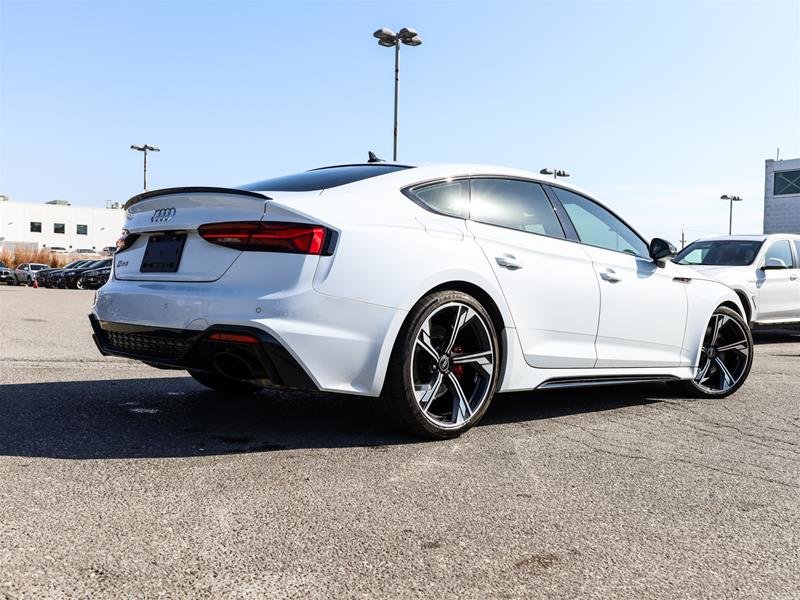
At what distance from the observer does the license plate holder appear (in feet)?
13.1

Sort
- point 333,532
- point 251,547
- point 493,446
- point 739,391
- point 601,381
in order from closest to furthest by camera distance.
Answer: point 251,547
point 333,532
point 493,446
point 601,381
point 739,391

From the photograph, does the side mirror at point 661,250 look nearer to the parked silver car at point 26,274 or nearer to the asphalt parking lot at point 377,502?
the asphalt parking lot at point 377,502

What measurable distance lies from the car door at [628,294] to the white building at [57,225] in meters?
86.5

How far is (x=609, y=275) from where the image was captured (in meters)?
5.13

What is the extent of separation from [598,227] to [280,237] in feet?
8.44

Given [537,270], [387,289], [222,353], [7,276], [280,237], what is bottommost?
[7,276]

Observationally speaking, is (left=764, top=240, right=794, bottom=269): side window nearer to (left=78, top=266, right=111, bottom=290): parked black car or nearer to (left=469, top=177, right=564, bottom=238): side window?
(left=469, top=177, right=564, bottom=238): side window

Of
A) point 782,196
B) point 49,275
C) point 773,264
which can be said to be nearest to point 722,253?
point 773,264

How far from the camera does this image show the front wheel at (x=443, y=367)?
3.96 m

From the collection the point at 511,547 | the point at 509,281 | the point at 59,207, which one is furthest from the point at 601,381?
the point at 59,207

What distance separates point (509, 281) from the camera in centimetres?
444

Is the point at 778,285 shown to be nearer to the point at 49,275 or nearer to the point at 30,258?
the point at 49,275

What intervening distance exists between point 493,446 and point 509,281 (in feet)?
3.07

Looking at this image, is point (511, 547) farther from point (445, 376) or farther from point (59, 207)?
point (59, 207)
